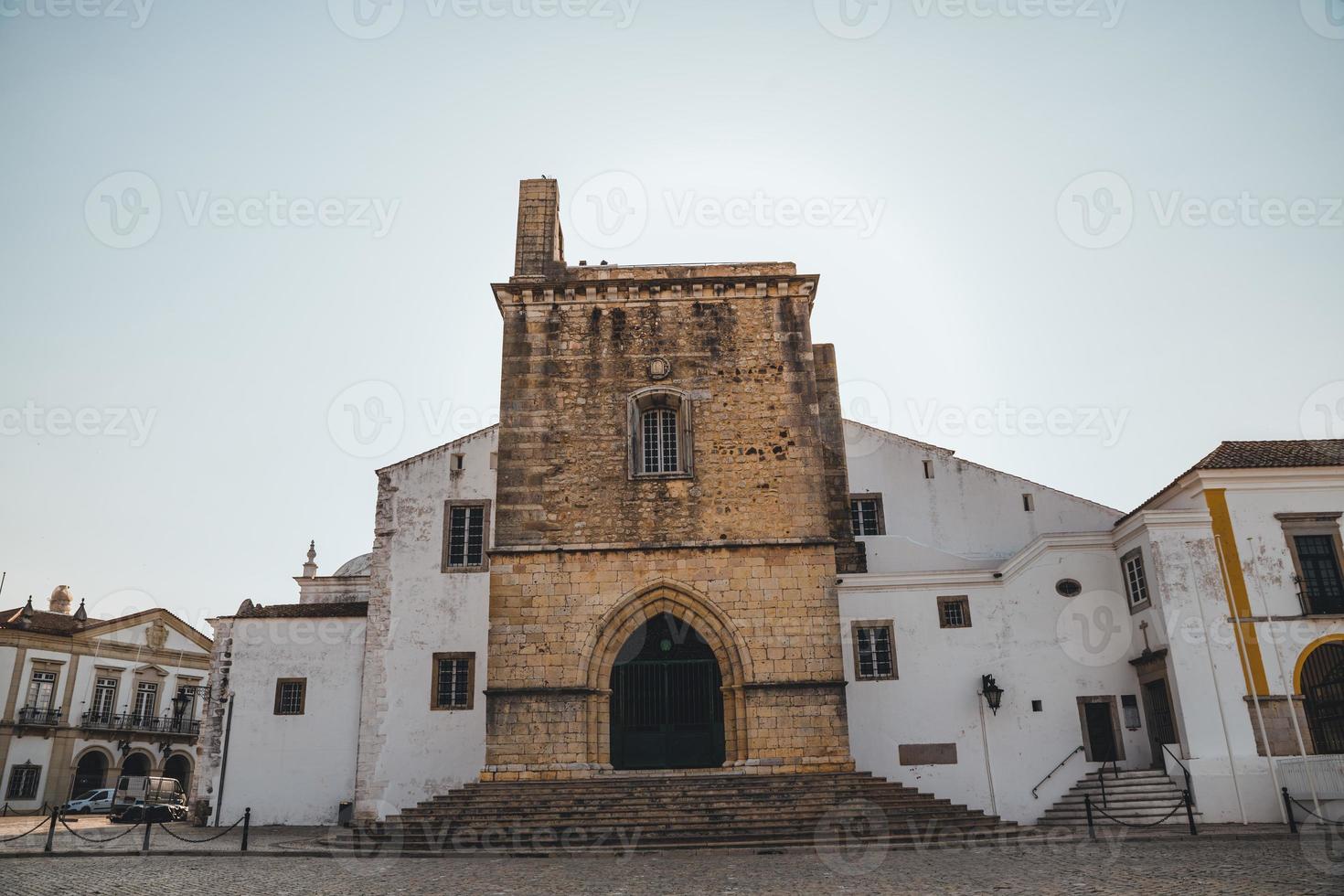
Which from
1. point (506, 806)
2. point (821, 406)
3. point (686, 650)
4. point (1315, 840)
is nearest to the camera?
point (1315, 840)

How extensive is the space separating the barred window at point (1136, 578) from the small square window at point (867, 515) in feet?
18.5

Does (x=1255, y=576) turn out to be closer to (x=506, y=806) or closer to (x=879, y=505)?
(x=879, y=505)

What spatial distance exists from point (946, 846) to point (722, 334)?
10.4 metres

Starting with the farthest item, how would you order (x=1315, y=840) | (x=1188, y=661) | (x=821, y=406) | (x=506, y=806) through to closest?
(x=821, y=406) → (x=1188, y=661) → (x=506, y=806) → (x=1315, y=840)

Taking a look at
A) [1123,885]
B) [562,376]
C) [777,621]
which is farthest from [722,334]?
[1123,885]

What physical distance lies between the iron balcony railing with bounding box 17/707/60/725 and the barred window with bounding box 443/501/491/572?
76.1 feet

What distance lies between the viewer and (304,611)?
2447 centimetres

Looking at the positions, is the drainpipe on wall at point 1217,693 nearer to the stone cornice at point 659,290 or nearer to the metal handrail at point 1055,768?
the metal handrail at point 1055,768

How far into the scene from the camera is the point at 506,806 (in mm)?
15938

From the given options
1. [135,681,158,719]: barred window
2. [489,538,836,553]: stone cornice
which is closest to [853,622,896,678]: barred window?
[489,538,836,553]: stone cornice

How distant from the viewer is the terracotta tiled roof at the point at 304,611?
23.8 metres

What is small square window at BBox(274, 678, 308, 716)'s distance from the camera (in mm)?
23000

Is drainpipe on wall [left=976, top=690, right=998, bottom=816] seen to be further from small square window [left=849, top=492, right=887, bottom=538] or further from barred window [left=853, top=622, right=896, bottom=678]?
small square window [left=849, top=492, right=887, bottom=538]

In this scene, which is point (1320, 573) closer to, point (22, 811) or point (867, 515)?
point (867, 515)
